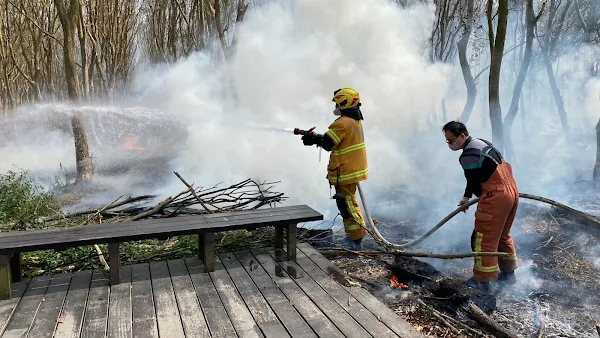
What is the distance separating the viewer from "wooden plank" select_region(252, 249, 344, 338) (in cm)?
283

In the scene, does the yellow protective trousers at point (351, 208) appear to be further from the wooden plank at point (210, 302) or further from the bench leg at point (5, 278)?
the bench leg at point (5, 278)

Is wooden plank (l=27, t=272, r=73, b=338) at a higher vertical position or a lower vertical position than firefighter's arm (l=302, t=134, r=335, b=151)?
lower

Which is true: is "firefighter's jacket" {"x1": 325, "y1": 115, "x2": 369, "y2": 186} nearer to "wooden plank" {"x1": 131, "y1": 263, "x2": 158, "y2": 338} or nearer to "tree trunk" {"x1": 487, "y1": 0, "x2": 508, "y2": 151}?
"wooden plank" {"x1": 131, "y1": 263, "x2": 158, "y2": 338}

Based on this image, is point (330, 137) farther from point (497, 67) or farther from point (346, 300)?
point (497, 67)

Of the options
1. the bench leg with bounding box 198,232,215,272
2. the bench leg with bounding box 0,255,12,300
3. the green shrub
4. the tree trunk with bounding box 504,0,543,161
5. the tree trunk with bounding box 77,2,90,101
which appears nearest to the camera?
the bench leg with bounding box 0,255,12,300

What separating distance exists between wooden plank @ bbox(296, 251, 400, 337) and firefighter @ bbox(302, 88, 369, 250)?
1.07 metres

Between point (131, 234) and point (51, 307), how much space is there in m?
0.73

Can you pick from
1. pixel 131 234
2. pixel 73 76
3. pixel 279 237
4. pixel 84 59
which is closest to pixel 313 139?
pixel 279 237

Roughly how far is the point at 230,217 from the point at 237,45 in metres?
12.2

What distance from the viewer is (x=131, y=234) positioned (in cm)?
345

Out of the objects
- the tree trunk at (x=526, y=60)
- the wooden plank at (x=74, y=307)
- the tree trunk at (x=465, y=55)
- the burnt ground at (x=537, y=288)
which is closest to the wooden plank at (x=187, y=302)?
the wooden plank at (x=74, y=307)

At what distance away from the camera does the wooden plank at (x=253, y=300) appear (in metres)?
2.83

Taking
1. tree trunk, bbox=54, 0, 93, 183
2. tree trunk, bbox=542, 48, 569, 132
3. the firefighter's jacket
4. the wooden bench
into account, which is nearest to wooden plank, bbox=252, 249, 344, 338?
the wooden bench

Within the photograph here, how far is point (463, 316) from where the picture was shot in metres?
3.48
